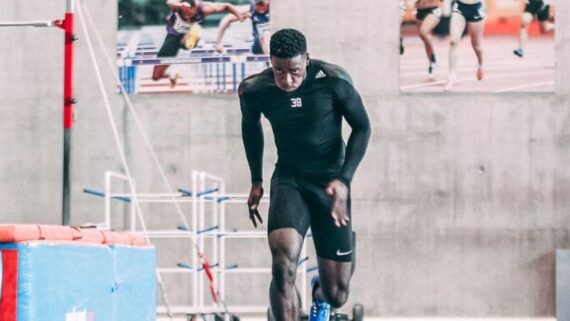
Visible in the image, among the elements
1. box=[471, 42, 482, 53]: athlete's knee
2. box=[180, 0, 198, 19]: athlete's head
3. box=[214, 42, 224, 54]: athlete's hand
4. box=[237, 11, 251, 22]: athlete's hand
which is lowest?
box=[214, 42, 224, 54]: athlete's hand

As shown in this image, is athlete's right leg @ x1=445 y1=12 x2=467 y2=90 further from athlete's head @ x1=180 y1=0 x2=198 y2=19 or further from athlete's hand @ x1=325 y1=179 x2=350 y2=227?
athlete's hand @ x1=325 y1=179 x2=350 y2=227

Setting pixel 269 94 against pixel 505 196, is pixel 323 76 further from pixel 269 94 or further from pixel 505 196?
pixel 505 196

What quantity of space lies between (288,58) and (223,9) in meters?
9.11

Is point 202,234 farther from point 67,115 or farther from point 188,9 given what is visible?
point 188,9

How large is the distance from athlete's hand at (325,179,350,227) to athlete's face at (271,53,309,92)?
1.65 feet

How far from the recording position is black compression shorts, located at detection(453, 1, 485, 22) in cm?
1458

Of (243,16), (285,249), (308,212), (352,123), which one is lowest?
(285,249)

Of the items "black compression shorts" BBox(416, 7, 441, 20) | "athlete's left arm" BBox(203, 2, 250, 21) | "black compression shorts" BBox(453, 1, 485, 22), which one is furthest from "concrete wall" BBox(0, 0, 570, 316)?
"black compression shorts" BBox(453, 1, 485, 22)

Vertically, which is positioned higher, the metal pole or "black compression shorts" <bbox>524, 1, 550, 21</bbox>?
"black compression shorts" <bbox>524, 1, 550, 21</bbox>

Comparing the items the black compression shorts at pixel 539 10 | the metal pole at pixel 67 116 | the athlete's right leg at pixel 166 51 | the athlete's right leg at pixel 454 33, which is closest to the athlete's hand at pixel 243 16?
the athlete's right leg at pixel 166 51

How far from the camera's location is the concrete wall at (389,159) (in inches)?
565

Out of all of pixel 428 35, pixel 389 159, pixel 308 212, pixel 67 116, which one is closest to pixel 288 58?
pixel 308 212

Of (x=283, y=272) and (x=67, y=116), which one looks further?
(x=67, y=116)

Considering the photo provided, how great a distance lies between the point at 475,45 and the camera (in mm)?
14570
